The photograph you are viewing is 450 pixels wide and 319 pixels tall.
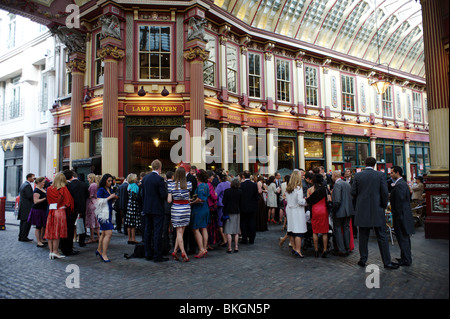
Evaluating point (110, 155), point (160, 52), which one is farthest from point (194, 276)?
point (160, 52)

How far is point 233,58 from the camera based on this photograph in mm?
17000

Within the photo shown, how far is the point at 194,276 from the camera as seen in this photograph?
550 centimetres

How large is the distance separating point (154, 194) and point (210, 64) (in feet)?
34.0

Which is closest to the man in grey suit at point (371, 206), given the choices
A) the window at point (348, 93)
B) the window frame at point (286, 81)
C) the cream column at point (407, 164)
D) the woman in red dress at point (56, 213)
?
the woman in red dress at point (56, 213)

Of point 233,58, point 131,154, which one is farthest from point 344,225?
point 233,58

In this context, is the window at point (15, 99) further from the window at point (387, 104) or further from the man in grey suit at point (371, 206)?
the window at point (387, 104)

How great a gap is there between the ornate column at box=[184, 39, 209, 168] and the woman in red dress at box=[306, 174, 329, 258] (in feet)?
24.8

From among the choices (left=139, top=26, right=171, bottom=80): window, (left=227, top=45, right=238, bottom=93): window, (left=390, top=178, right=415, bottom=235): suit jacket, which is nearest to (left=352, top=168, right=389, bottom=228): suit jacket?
(left=390, top=178, right=415, bottom=235): suit jacket

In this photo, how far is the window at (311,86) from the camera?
2045cm

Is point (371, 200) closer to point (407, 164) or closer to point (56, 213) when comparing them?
point (56, 213)

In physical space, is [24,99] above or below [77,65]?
below

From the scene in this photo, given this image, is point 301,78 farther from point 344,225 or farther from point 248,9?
point 344,225
